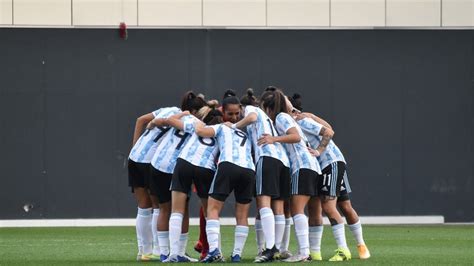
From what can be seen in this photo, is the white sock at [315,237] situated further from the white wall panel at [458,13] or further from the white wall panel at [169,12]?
the white wall panel at [458,13]

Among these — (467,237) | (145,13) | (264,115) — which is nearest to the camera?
(264,115)

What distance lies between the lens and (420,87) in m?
28.2

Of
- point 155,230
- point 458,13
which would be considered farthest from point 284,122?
point 458,13

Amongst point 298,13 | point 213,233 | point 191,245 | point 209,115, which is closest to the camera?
point 213,233

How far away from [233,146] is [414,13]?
13481mm

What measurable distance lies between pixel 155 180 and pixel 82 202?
39.1 ft

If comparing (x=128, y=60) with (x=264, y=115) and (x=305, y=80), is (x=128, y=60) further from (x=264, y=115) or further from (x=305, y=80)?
(x=264, y=115)

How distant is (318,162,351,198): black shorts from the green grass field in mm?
832

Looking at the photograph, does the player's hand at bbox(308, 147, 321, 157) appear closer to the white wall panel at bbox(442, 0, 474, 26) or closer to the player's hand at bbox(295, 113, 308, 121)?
the player's hand at bbox(295, 113, 308, 121)

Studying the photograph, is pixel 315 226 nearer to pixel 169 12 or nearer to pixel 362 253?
pixel 362 253

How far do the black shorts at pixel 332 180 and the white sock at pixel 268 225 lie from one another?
3.31 feet

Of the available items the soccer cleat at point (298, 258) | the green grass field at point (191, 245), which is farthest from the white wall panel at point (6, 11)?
the soccer cleat at point (298, 258)

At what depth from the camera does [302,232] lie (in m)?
15.6

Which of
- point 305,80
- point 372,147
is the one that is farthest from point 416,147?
point 305,80
